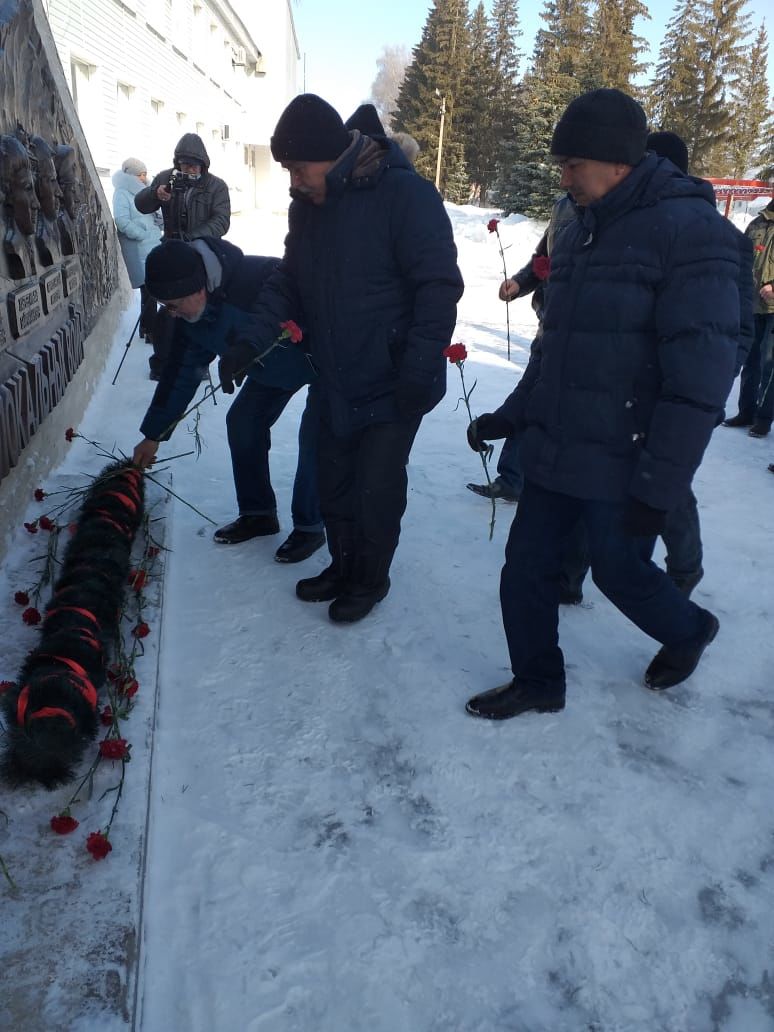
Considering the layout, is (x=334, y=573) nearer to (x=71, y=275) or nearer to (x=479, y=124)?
(x=71, y=275)

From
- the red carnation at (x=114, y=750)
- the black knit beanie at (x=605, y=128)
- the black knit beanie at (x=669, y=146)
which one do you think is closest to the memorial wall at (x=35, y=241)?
the red carnation at (x=114, y=750)

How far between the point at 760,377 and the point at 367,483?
407 centimetres

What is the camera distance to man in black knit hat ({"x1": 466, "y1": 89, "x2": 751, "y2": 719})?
1.75 meters

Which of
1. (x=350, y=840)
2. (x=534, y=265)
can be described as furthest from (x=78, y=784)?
(x=534, y=265)

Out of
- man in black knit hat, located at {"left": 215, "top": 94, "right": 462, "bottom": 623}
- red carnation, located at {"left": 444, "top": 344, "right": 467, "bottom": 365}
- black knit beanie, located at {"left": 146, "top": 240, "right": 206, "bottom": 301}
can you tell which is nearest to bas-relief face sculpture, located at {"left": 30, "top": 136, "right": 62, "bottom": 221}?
black knit beanie, located at {"left": 146, "top": 240, "right": 206, "bottom": 301}

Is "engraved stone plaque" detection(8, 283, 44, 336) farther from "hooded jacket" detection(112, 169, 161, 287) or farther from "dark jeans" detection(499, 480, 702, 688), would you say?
"hooded jacket" detection(112, 169, 161, 287)

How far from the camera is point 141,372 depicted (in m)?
6.01

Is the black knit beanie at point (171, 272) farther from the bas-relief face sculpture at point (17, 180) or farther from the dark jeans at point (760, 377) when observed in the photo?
the dark jeans at point (760, 377)

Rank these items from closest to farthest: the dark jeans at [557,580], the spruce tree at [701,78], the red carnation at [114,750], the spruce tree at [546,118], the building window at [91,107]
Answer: the red carnation at [114,750] < the dark jeans at [557,580] < the building window at [91,107] < the spruce tree at [546,118] < the spruce tree at [701,78]

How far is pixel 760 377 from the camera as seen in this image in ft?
18.2

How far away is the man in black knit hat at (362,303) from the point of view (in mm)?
2369

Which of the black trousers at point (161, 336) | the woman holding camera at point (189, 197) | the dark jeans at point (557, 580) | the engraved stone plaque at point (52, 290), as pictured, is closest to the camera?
the dark jeans at point (557, 580)

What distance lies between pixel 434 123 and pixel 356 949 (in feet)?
133

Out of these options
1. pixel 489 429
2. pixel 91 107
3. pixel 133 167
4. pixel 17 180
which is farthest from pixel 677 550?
pixel 91 107
